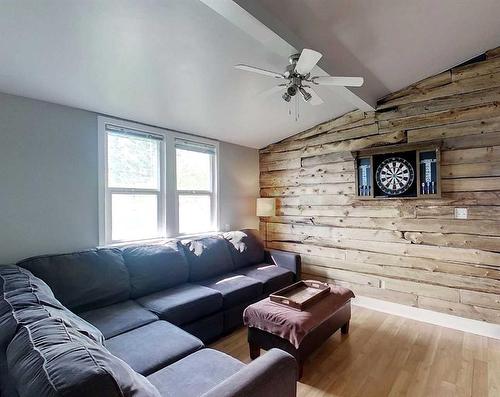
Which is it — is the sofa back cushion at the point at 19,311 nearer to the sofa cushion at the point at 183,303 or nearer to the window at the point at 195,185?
the sofa cushion at the point at 183,303

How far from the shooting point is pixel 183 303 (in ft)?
8.27

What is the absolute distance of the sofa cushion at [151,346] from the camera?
1.69 meters

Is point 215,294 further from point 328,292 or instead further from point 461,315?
point 461,315

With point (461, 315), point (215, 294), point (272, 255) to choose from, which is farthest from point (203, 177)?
point (461, 315)

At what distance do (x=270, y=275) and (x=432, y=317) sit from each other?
1941 mm

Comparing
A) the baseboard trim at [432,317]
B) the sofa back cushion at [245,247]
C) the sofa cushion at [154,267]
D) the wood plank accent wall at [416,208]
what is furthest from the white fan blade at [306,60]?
the baseboard trim at [432,317]

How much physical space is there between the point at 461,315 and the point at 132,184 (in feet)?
13.2

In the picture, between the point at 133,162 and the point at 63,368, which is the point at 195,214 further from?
the point at 63,368

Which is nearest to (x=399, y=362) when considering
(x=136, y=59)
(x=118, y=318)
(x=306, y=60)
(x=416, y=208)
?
(x=416, y=208)

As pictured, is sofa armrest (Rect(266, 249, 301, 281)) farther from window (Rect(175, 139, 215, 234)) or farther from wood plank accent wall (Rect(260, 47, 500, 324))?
window (Rect(175, 139, 215, 234))

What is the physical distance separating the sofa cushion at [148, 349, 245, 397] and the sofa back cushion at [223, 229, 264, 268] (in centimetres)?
210

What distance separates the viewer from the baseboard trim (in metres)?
2.91

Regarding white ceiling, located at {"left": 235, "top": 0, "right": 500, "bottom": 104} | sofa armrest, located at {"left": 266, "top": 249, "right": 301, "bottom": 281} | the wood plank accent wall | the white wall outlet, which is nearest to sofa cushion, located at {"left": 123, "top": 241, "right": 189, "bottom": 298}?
sofa armrest, located at {"left": 266, "top": 249, "right": 301, "bottom": 281}

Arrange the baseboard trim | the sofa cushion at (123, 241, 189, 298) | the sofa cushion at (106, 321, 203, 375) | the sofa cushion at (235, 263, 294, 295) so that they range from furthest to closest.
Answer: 1. the sofa cushion at (235, 263, 294, 295)
2. the baseboard trim
3. the sofa cushion at (123, 241, 189, 298)
4. the sofa cushion at (106, 321, 203, 375)
